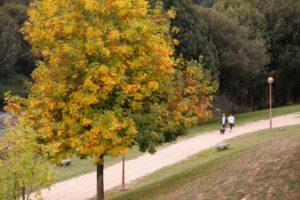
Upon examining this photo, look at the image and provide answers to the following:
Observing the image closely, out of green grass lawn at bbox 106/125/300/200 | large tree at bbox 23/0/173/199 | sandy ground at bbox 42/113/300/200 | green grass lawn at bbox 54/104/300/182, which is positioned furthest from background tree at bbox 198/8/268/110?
large tree at bbox 23/0/173/199

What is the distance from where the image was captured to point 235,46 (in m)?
49.9

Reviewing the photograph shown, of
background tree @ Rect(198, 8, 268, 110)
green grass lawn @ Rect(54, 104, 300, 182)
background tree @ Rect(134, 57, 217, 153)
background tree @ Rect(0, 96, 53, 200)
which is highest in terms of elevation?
background tree @ Rect(198, 8, 268, 110)

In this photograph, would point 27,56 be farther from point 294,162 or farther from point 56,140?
point 294,162

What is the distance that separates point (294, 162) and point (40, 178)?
699cm

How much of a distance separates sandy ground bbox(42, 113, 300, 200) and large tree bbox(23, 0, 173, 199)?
6.81 m

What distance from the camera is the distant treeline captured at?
46.7 meters

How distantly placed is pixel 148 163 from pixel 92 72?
47.7ft

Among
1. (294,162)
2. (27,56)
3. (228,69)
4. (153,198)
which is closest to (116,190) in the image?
(153,198)

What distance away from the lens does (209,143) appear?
116 ft

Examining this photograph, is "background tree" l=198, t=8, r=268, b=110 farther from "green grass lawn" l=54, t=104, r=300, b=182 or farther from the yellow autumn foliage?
the yellow autumn foliage

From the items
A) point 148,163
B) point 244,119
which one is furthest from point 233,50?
point 148,163

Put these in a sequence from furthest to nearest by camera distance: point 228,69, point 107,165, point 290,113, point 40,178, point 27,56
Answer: point 27,56, point 228,69, point 290,113, point 107,165, point 40,178

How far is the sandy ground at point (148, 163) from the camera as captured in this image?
997 inches

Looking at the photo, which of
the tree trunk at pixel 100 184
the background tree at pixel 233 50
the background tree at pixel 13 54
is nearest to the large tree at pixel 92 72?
the tree trunk at pixel 100 184
